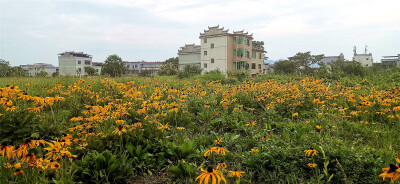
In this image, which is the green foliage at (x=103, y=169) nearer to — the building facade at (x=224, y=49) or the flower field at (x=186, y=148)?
the flower field at (x=186, y=148)

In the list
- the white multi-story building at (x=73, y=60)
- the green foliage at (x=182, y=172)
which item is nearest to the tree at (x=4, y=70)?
the green foliage at (x=182, y=172)

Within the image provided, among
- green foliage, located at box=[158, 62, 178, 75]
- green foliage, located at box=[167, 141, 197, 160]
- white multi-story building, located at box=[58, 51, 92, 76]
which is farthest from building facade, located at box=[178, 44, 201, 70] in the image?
green foliage, located at box=[167, 141, 197, 160]

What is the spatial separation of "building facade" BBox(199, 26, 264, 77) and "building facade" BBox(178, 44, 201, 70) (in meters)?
3.35

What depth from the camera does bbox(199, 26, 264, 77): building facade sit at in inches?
1201

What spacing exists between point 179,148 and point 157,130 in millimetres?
607

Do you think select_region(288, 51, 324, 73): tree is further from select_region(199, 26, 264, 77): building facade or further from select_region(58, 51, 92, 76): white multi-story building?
select_region(58, 51, 92, 76): white multi-story building

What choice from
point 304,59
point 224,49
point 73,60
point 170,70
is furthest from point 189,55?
point 73,60

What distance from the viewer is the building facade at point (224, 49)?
30.5 metres

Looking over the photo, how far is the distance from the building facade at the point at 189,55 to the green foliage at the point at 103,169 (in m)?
33.5

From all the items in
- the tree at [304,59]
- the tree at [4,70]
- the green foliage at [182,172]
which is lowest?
the green foliage at [182,172]

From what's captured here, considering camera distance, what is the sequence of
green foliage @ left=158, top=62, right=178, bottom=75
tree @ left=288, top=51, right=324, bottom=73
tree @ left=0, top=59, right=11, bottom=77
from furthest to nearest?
1. tree @ left=288, top=51, right=324, bottom=73
2. green foliage @ left=158, top=62, right=178, bottom=75
3. tree @ left=0, top=59, right=11, bottom=77

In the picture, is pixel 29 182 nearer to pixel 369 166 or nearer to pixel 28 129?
pixel 28 129

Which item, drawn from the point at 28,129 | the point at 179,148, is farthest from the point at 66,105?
the point at 179,148

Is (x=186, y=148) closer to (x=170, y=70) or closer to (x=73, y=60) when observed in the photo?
(x=170, y=70)
